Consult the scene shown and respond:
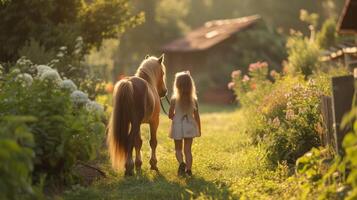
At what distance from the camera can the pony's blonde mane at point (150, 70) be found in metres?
10.7

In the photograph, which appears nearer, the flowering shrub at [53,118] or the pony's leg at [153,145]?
the flowering shrub at [53,118]

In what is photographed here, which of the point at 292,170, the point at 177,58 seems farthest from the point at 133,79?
the point at 177,58

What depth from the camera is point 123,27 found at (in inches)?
689

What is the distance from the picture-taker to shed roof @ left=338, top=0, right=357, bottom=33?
9.83 m

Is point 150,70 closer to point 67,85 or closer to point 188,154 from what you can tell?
point 188,154

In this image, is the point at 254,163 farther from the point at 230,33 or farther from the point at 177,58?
the point at 177,58

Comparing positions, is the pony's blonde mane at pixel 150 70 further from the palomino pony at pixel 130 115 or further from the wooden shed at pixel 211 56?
the wooden shed at pixel 211 56

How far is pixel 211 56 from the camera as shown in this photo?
121 ft

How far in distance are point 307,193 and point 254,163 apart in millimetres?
3289

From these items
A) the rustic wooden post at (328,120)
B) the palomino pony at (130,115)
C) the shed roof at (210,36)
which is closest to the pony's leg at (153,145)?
the palomino pony at (130,115)

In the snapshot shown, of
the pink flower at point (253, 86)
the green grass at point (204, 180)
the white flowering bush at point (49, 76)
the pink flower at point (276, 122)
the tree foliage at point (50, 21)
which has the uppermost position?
the tree foliage at point (50, 21)

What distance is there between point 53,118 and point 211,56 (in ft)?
97.2

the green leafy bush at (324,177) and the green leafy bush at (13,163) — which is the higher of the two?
the green leafy bush at (13,163)

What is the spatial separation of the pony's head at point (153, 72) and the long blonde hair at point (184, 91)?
2.79ft
